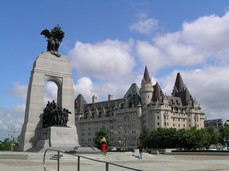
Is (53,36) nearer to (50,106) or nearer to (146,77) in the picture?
(50,106)

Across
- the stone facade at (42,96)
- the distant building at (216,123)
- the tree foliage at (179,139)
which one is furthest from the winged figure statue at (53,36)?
the distant building at (216,123)

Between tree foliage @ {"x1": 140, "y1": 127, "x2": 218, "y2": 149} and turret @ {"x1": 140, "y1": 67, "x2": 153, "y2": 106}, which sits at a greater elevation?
turret @ {"x1": 140, "y1": 67, "x2": 153, "y2": 106}

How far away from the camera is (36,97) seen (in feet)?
111

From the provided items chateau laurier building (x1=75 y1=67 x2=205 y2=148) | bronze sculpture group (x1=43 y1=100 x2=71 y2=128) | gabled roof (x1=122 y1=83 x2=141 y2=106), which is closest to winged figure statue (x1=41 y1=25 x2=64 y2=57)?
bronze sculpture group (x1=43 y1=100 x2=71 y2=128)

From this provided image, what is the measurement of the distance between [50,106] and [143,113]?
79.5 m

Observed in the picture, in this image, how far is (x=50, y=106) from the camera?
33.1 meters

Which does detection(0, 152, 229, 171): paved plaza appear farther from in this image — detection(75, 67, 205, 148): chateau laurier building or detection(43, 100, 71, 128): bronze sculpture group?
detection(75, 67, 205, 148): chateau laurier building

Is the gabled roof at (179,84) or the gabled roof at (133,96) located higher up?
the gabled roof at (179,84)

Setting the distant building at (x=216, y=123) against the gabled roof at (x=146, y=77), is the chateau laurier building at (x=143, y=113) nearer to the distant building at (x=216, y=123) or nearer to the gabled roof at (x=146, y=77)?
the gabled roof at (x=146, y=77)

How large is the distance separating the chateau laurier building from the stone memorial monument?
71098mm

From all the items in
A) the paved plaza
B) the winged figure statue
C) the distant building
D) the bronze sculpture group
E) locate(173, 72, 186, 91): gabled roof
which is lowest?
the paved plaza

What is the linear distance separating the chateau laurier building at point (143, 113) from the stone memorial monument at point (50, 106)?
2799 inches

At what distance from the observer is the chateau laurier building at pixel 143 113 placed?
105 meters

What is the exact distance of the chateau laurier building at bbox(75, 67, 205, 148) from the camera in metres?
105
